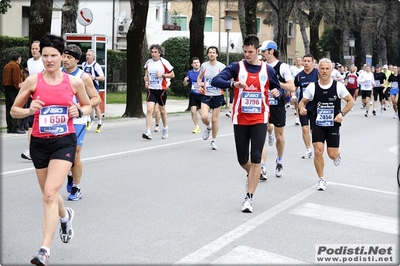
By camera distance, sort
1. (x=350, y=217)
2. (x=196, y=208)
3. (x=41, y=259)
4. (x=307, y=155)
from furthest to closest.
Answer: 1. (x=307, y=155)
2. (x=196, y=208)
3. (x=350, y=217)
4. (x=41, y=259)

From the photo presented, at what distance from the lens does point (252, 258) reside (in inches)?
255

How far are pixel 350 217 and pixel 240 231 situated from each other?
1658 millimetres

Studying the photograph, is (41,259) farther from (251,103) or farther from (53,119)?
(251,103)

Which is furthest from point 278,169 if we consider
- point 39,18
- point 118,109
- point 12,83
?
point 118,109

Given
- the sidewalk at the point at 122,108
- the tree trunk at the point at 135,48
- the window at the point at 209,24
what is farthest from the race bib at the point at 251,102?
the window at the point at 209,24

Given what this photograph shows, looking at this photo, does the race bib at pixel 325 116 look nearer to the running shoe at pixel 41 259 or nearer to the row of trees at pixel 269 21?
the running shoe at pixel 41 259

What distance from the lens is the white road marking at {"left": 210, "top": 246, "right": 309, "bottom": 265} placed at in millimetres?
6323

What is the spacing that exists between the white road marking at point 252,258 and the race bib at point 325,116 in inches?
163

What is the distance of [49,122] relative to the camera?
6496mm

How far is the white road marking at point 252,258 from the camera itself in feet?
20.7

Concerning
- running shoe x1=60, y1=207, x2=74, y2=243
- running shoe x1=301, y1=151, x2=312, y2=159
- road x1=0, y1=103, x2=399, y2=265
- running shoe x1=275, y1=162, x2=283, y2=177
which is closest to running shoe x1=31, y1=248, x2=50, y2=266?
road x1=0, y1=103, x2=399, y2=265

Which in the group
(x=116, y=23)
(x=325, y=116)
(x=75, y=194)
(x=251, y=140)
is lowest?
(x=75, y=194)

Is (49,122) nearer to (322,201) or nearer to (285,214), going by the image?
(285,214)

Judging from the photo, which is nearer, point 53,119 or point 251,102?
point 53,119
